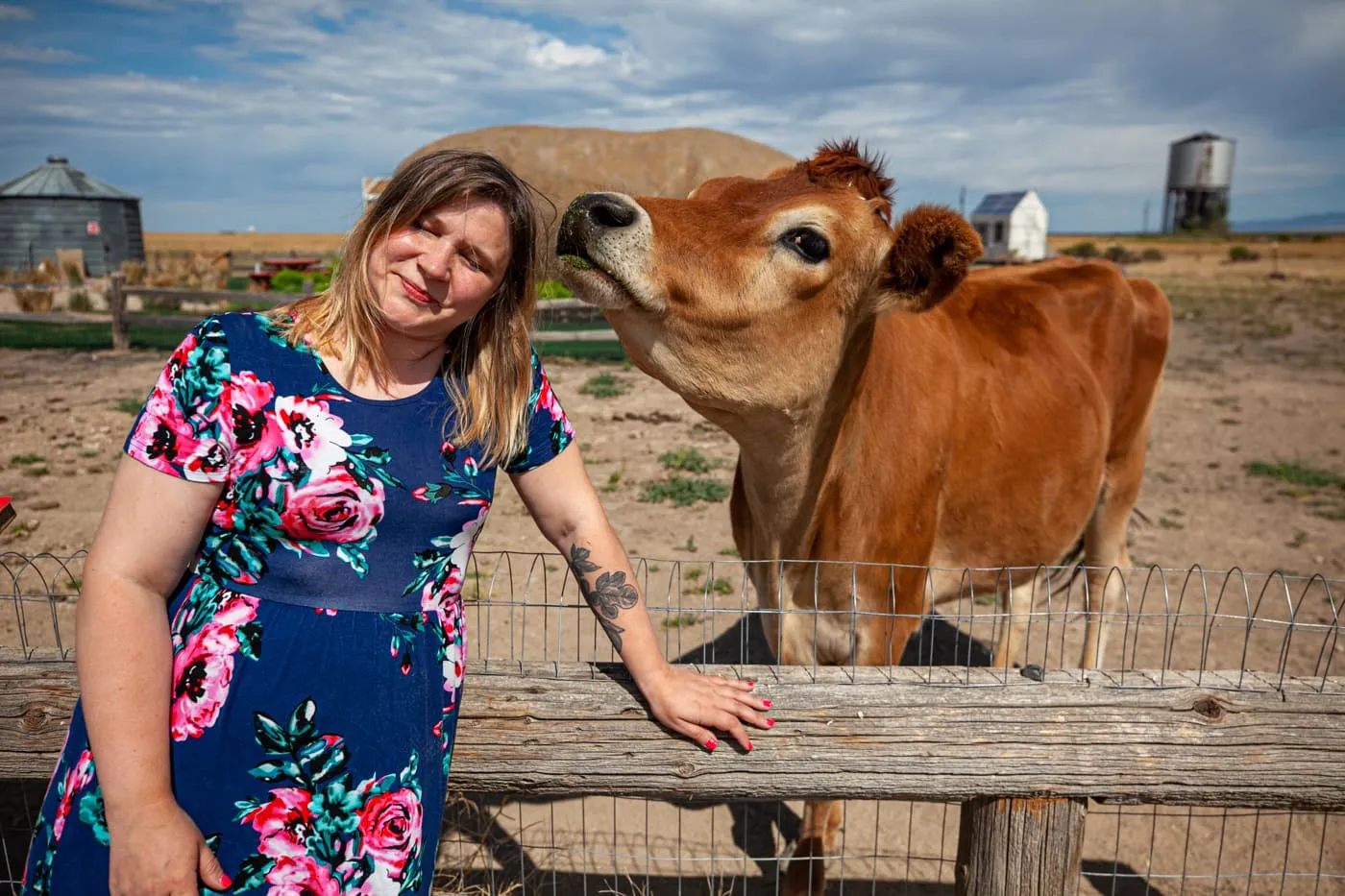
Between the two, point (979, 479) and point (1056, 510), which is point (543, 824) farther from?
point (1056, 510)

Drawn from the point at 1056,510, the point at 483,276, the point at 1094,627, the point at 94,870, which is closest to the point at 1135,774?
the point at 483,276

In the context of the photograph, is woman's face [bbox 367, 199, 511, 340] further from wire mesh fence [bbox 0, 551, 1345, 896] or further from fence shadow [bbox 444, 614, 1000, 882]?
fence shadow [bbox 444, 614, 1000, 882]

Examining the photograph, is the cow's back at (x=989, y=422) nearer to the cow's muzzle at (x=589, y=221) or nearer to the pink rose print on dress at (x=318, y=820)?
the cow's muzzle at (x=589, y=221)

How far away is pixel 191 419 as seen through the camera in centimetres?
157

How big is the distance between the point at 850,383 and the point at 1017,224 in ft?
132

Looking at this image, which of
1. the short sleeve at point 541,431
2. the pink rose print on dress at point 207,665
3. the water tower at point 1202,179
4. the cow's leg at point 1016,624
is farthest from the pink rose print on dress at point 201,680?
the water tower at point 1202,179

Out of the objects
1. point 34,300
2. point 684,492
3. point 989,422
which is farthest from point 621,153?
point 989,422

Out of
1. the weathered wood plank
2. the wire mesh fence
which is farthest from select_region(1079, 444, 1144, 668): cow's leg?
the weathered wood plank

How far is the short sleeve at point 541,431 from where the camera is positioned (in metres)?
2.02

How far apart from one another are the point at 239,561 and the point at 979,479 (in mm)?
3118

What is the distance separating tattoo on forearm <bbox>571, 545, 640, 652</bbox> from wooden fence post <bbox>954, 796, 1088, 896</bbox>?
1006mm

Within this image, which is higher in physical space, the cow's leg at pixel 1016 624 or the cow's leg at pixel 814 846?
the cow's leg at pixel 1016 624

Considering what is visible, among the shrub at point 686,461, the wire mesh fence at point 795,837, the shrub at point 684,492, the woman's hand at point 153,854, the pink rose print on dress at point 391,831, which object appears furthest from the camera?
the shrub at point 686,461

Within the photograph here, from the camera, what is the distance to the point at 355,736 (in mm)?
1715
